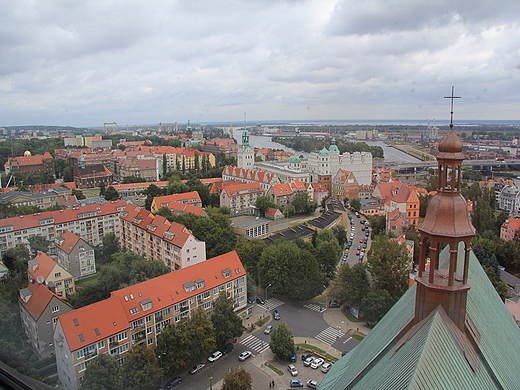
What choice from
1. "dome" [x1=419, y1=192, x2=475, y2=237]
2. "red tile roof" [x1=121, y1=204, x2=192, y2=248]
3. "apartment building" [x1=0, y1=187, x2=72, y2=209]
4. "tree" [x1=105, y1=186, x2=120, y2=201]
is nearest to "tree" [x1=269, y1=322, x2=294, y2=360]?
"red tile roof" [x1=121, y1=204, x2=192, y2=248]

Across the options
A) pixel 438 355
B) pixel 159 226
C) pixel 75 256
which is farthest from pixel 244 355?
pixel 75 256

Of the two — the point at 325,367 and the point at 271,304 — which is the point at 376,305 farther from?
the point at 271,304

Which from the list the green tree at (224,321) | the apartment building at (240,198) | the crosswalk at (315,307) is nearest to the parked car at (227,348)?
the green tree at (224,321)

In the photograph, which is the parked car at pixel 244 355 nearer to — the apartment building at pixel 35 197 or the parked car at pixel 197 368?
the parked car at pixel 197 368

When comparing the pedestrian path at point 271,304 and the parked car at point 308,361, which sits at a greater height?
the pedestrian path at point 271,304

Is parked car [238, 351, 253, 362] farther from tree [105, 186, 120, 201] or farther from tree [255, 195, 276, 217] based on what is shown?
tree [105, 186, 120, 201]

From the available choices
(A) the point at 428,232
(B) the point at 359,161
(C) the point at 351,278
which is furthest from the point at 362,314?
(B) the point at 359,161
